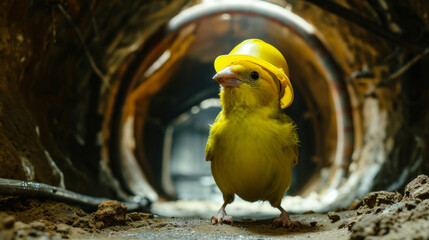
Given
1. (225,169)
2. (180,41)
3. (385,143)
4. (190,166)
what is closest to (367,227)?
(225,169)

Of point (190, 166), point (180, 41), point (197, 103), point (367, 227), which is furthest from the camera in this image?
point (190, 166)

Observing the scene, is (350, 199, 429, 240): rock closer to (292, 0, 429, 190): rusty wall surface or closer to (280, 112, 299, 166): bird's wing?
(280, 112, 299, 166): bird's wing

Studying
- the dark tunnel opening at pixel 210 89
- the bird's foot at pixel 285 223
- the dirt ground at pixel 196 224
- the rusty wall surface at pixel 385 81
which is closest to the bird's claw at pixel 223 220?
the dirt ground at pixel 196 224

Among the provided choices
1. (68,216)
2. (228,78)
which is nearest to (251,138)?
(228,78)

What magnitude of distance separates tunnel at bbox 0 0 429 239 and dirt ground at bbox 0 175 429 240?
0.18m

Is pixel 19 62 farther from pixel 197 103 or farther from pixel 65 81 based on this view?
pixel 197 103

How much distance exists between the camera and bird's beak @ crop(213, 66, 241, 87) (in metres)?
2.94

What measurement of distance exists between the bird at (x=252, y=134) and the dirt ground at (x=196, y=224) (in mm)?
303

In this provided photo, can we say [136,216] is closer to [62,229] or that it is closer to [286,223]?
[62,229]

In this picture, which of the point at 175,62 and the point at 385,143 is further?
the point at 175,62

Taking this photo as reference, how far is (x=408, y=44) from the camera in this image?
13.1ft

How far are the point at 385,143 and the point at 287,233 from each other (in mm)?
2538

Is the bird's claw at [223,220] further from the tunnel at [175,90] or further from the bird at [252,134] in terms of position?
the tunnel at [175,90]

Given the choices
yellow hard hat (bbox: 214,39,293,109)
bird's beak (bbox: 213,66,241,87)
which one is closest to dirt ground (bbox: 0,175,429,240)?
bird's beak (bbox: 213,66,241,87)
